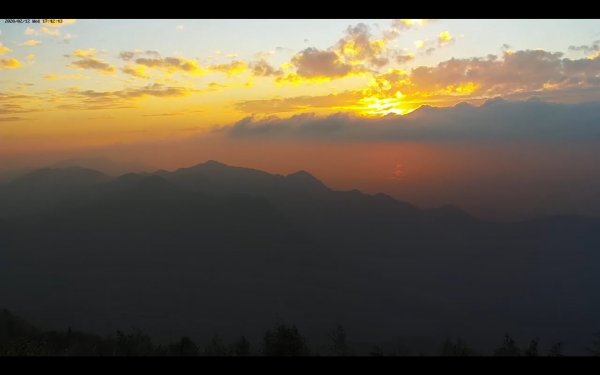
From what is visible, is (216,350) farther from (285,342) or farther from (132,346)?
(285,342)

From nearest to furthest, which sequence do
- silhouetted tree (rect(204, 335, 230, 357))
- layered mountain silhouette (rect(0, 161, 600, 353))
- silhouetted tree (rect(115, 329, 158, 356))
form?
silhouetted tree (rect(204, 335, 230, 357)) < silhouetted tree (rect(115, 329, 158, 356)) < layered mountain silhouette (rect(0, 161, 600, 353))

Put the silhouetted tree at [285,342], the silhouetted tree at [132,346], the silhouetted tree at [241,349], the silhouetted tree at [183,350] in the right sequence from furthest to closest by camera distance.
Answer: the silhouetted tree at [285,342] < the silhouetted tree at [132,346] < the silhouetted tree at [241,349] < the silhouetted tree at [183,350]

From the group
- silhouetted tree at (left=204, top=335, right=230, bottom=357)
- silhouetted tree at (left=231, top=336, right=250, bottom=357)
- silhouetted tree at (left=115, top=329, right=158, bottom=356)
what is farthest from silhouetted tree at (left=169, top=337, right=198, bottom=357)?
silhouetted tree at (left=231, top=336, right=250, bottom=357)

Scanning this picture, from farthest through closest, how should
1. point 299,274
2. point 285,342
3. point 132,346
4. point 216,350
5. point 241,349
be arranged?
1. point 299,274
2. point 285,342
3. point 132,346
4. point 241,349
5. point 216,350

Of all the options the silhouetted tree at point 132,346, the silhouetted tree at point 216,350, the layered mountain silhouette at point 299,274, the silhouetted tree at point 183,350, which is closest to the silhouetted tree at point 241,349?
the silhouetted tree at point 216,350

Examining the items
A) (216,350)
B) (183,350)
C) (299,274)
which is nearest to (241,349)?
(216,350)

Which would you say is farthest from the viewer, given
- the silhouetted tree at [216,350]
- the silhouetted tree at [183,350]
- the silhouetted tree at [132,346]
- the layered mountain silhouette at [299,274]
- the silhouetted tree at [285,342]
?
the layered mountain silhouette at [299,274]

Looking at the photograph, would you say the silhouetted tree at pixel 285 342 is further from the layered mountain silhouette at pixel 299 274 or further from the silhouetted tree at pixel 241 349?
the layered mountain silhouette at pixel 299 274

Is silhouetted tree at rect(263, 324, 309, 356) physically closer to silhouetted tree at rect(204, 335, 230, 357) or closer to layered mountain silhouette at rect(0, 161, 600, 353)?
silhouetted tree at rect(204, 335, 230, 357)
